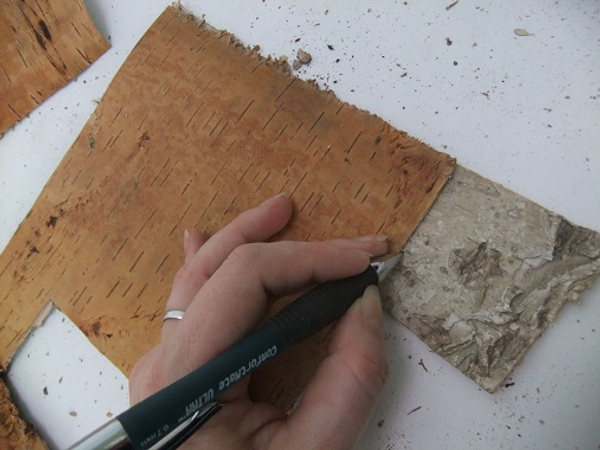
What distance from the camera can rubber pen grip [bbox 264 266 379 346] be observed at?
0.71 metres

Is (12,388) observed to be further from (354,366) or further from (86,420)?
(354,366)

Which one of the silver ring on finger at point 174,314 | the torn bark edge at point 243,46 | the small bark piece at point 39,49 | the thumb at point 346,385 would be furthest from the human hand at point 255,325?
the small bark piece at point 39,49

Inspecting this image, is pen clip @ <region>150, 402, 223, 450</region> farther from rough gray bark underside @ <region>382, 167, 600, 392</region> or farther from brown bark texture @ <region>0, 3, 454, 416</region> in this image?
rough gray bark underside @ <region>382, 167, 600, 392</region>

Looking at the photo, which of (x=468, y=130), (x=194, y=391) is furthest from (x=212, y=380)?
(x=468, y=130)

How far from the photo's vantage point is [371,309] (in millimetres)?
790

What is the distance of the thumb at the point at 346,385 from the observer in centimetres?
69

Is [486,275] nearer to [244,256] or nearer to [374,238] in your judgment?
[374,238]

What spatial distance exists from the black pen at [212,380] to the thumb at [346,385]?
30 millimetres

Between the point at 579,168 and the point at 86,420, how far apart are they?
1094mm

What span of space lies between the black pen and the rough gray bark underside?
0.40ft

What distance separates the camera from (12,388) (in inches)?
47.9

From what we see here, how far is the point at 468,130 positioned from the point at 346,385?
492mm

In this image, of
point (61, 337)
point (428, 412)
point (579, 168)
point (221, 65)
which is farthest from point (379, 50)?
point (61, 337)

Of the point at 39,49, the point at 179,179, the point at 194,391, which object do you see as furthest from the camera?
the point at 39,49
